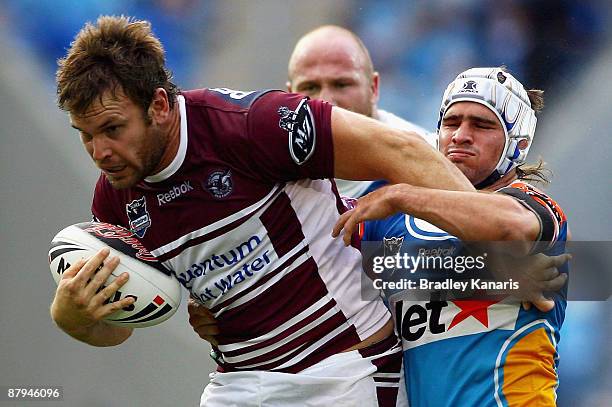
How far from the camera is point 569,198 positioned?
5.79 m

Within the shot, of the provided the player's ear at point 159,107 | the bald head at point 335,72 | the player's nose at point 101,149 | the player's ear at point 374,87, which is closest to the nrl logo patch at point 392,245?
the player's ear at point 159,107

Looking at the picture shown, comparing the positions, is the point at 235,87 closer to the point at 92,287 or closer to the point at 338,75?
the point at 338,75

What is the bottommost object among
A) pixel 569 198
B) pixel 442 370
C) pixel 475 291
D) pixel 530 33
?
pixel 442 370

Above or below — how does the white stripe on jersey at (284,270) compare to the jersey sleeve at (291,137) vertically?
below

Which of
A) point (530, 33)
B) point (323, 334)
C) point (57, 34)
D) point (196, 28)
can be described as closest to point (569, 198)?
point (530, 33)

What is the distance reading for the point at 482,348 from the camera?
3076 millimetres

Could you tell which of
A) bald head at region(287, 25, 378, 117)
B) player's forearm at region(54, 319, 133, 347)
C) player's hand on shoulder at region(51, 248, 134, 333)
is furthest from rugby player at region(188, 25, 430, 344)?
player's hand on shoulder at region(51, 248, 134, 333)

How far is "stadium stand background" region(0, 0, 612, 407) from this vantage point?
19.0ft

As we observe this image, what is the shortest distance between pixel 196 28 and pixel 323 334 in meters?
3.84

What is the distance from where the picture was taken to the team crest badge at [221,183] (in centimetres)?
299

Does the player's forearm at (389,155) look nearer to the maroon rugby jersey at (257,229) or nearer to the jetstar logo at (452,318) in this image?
the maroon rugby jersey at (257,229)

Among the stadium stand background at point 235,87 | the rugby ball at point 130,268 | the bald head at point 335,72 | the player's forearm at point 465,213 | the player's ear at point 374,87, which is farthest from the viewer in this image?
the stadium stand background at point 235,87

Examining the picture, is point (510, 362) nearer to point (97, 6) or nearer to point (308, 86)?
point (308, 86)

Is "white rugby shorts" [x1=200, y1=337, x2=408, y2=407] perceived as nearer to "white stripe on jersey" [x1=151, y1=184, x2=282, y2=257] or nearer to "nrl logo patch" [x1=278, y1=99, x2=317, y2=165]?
"white stripe on jersey" [x1=151, y1=184, x2=282, y2=257]
